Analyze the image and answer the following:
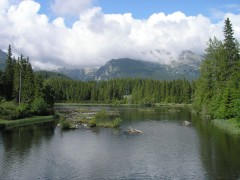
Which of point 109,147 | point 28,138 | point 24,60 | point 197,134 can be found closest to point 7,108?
point 28,138

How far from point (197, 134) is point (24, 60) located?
79901 mm

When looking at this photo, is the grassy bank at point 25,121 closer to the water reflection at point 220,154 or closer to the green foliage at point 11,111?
the green foliage at point 11,111

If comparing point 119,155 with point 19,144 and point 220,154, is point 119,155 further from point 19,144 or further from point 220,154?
point 19,144

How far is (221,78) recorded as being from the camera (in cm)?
9400

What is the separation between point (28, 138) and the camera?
220 feet

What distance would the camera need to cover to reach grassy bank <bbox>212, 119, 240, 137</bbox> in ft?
223

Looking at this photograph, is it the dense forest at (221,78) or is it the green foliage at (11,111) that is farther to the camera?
the green foliage at (11,111)

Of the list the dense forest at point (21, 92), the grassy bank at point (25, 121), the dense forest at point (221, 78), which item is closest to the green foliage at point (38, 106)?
the dense forest at point (21, 92)

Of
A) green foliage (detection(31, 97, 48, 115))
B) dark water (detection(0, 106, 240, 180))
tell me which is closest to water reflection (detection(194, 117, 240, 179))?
dark water (detection(0, 106, 240, 180))

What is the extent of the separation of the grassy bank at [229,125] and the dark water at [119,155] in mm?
2211

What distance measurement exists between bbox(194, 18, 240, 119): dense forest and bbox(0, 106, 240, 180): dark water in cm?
1007

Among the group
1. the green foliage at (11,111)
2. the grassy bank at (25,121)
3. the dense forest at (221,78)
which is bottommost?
the grassy bank at (25,121)

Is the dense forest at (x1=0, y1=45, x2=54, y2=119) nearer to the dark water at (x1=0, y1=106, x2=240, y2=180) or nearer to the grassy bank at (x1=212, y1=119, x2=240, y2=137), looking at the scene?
the dark water at (x1=0, y1=106, x2=240, y2=180)

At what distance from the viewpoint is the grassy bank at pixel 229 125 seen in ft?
223
